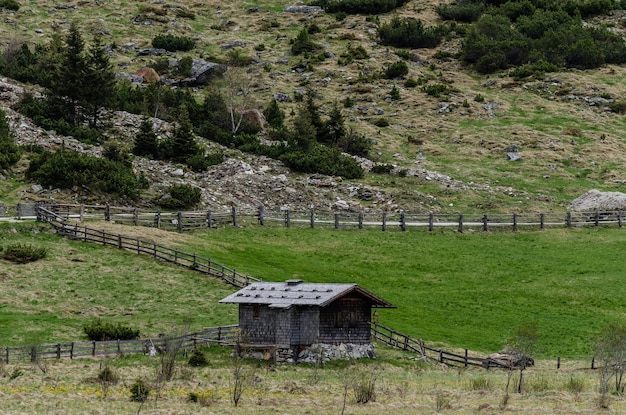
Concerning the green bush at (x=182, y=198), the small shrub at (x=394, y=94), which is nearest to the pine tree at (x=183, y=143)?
the green bush at (x=182, y=198)

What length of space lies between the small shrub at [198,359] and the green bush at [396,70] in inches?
2815

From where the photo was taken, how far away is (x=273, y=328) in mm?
41125

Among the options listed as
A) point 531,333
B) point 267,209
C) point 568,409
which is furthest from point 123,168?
point 568,409

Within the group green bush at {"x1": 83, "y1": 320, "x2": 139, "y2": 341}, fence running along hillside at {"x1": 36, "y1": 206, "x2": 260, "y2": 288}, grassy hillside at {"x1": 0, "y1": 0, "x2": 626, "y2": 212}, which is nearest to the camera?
green bush at {"x1": 83, "y1": 320, "x2": 139, "y2": 341}

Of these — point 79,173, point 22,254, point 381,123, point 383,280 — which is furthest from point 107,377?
point 381,123

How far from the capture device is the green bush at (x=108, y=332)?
135 ft

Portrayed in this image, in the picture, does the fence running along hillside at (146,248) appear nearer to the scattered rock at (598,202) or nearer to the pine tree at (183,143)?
the pine tree at (183,143)

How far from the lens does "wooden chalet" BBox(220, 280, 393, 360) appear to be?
40781 millimetres

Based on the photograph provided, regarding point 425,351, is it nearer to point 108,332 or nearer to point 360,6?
point 108,332

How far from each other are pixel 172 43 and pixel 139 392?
86.2m

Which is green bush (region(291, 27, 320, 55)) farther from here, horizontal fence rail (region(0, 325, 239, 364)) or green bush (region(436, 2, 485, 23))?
horizontal fence rail (region(0, 325, 239, 364))

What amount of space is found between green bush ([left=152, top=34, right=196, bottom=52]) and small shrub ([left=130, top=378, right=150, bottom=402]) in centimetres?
8534

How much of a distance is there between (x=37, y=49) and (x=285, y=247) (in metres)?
51.6

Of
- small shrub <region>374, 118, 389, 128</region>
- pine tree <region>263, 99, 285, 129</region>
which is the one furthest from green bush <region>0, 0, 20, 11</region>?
small shrub <region>374, 118, 389, 128</region>
